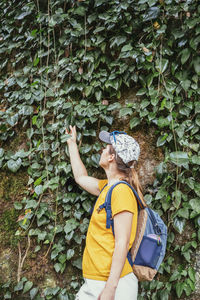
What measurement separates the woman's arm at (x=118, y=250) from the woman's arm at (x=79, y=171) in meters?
0.54

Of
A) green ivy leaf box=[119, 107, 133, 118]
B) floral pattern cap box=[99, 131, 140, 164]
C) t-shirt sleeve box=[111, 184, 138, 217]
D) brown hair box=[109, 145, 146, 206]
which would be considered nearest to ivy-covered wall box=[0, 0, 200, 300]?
green ivy leaf box=[119, 107, 133, 118]

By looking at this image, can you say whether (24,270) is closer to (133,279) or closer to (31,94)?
(133,279)

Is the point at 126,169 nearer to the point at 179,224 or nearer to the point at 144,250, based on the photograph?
the point at 144,250

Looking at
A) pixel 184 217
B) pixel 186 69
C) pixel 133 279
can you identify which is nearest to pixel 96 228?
pixel 133 279

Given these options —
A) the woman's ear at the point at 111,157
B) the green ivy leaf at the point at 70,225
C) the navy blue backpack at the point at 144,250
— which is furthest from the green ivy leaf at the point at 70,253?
the woman's ear at the point at 111,157

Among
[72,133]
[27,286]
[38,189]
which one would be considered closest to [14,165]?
[38,189]

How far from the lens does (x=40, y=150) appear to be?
2363mm

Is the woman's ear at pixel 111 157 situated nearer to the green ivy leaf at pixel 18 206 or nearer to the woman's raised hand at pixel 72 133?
the woman's raised hand at pixel 72 133

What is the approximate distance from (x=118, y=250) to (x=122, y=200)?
0.96 feet

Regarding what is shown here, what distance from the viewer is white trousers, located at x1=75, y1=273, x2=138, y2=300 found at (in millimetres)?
1444

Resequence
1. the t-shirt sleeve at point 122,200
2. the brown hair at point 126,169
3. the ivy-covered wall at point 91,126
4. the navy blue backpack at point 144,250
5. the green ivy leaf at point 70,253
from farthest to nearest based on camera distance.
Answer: the green ivy leaf at point 70,253, the ivy-covered wall at point 91,126, the brown hair at point 126,169, the navy blue backpack at point 144,250, the t-shirt sleeve at point 122,200

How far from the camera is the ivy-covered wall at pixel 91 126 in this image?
200 cm

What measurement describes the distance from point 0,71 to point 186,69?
2.11m

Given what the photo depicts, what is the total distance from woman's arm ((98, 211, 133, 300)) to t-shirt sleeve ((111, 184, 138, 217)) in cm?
3
